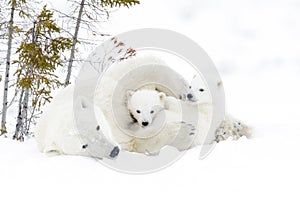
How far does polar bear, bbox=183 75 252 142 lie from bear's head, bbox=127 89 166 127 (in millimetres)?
430

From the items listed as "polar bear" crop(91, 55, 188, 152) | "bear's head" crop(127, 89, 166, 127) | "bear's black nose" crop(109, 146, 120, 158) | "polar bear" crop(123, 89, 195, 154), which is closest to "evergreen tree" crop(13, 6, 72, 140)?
"polar bear" crop(91, 55, 188, 152)

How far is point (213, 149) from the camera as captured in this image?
3566 millimetres

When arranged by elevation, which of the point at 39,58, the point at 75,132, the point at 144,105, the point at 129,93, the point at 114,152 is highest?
the point at 39,58

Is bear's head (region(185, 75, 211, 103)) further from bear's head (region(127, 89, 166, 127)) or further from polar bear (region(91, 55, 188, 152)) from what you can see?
bear's head (region(127, 89, 166, 127))

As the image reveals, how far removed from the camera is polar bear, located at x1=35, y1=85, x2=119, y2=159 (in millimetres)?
3656

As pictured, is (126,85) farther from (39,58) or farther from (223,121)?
(39,58)

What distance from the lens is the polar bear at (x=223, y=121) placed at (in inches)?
186

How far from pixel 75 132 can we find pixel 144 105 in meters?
0.88

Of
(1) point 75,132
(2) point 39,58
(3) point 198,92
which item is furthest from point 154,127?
(2) point 39,58

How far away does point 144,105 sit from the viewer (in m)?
4.37

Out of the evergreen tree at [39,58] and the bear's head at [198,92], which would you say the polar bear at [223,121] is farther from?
the evergreen tree at [39,58]

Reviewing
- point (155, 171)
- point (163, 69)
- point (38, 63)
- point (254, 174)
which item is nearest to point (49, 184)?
point (155, 171)

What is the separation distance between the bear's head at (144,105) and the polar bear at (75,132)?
1.42 ft

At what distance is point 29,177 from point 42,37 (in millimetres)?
5203
